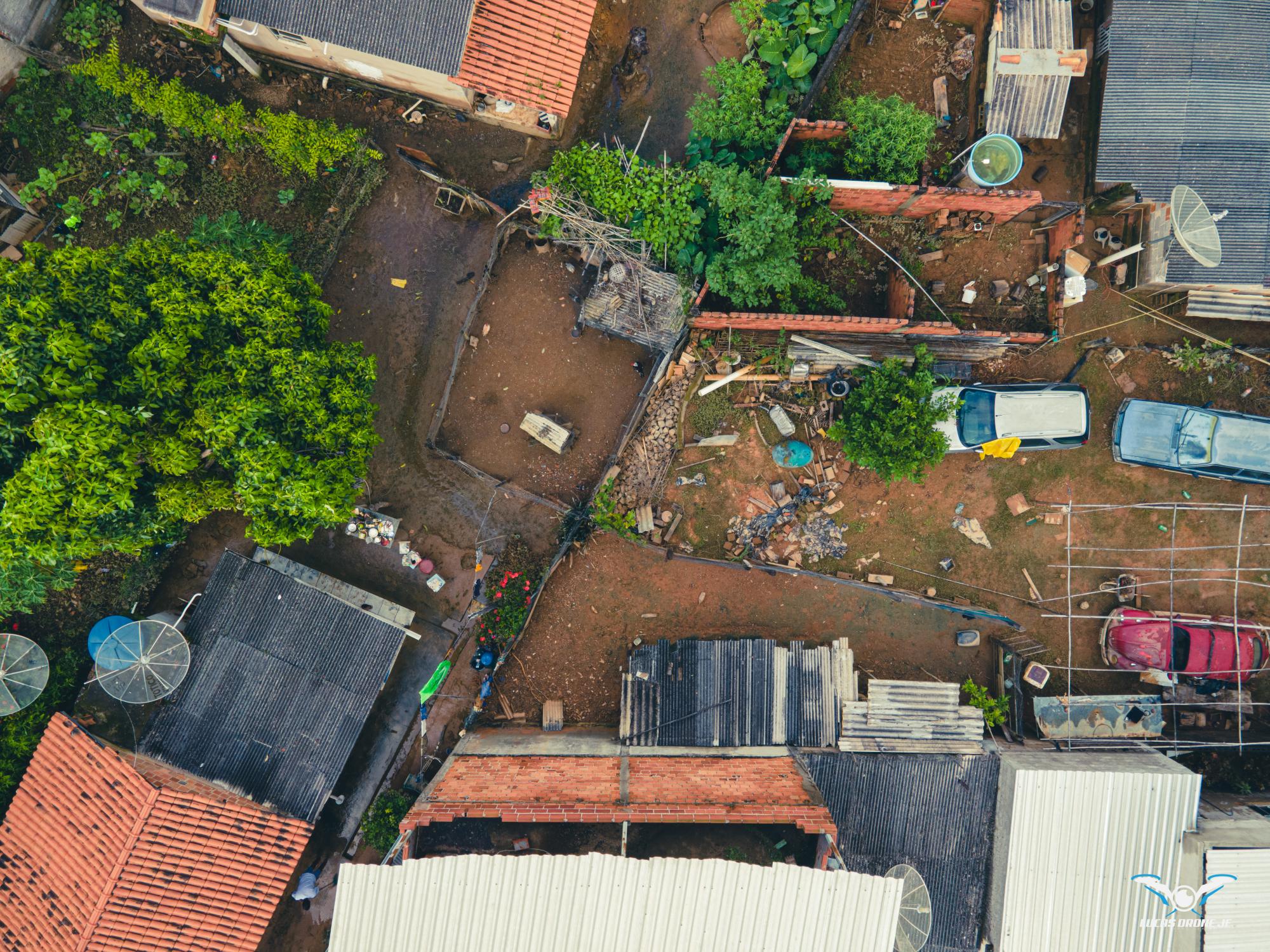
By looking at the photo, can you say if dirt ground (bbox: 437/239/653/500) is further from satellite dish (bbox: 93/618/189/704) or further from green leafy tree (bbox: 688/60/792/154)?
satellite dish (bbox: 93/618/189/704)

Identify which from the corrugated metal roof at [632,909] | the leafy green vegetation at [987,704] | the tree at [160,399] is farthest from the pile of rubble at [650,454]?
the leafy green vegetation at [987,704]

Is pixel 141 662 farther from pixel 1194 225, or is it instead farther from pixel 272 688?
pixel 1194 225

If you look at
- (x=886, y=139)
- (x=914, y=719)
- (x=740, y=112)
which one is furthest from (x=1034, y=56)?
(x=914, y=719)

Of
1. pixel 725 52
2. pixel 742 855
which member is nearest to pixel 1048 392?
pixel 725 52

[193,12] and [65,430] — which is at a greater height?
[193,12]

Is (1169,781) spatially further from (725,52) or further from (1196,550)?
(725,52)

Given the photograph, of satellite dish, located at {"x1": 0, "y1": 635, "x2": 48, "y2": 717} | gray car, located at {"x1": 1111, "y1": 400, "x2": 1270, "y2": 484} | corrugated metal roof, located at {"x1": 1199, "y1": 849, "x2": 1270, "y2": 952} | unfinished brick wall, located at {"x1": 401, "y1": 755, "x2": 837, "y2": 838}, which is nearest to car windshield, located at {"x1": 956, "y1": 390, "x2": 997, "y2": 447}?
gray car, located at {"x1": 1111, "y1": 400, "x2": 1270, "y2": 484}
